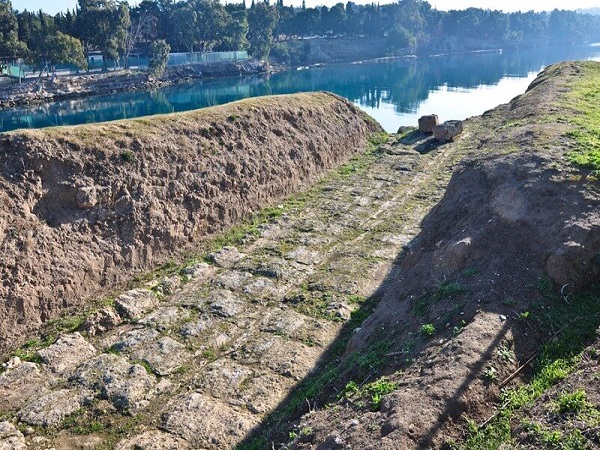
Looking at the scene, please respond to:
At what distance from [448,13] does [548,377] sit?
191m

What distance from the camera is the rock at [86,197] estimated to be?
16.6m

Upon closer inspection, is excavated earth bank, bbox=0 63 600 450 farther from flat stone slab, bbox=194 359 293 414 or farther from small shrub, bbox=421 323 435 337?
small shrub, bbox=421 323 435 337

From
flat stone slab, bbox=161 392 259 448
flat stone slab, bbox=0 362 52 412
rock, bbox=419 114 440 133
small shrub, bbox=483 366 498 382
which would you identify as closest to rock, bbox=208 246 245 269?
flat stone slab, bbox=161 392 259 448

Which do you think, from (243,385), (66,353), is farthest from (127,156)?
(243,385)

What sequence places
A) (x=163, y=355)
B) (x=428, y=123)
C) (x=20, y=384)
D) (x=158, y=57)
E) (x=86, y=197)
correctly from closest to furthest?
(x=20, y=384) < (x=163, y=355) < (x=86, y=197) < (x=428, y=123) < (x=158, y=57)

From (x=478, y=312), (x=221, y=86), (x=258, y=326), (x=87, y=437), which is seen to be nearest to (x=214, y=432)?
(x=87, y=437)

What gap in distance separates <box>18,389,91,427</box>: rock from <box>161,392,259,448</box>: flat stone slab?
6.65 ft

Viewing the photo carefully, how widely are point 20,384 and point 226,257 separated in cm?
779

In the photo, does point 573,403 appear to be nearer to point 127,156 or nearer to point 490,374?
point 490,374

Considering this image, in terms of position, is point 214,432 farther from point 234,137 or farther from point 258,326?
point 234,137

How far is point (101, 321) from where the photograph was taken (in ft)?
46.9

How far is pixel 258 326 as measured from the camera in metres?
14.3

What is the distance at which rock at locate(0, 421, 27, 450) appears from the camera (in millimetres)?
10191

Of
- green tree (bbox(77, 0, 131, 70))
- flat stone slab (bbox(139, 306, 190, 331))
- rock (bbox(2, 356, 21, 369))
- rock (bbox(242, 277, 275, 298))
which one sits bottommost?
rock (bbox(2, 356, 21, 369))
